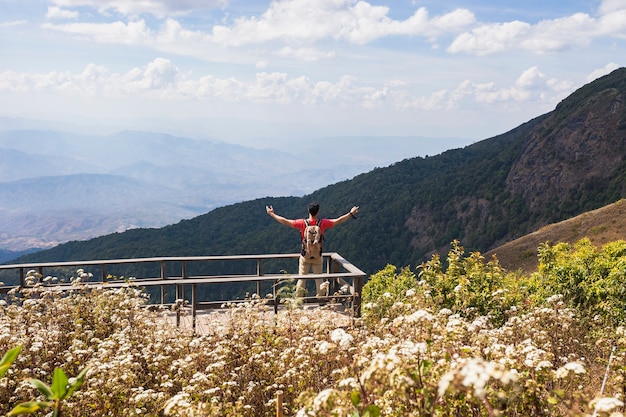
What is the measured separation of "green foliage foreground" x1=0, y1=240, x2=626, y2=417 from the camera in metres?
3.43

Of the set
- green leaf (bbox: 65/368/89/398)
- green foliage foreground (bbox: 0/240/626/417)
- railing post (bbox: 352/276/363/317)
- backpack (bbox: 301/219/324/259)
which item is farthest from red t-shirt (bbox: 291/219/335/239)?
green leaf (bbox: 65/368/89/398)

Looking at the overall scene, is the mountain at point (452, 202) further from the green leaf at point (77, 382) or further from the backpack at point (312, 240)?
the green leaf at point (77, 382)

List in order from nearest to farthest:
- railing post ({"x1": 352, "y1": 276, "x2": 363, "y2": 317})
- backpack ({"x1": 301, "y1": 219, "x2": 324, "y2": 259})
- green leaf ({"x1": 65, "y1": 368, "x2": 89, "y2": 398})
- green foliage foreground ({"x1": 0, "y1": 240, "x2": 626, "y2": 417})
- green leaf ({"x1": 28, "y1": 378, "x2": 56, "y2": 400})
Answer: green leaf ({"x1": 28, "y1": 378, "x2": 56, "y2": 400})
green leaf ({"x1": 65, "y1": 368, "x2": 89, "y2": 398})
green foliage foreground ({"x1": 0, "y1": 240, "x2": 626, "y2": 417})
railing post ({"x1": 352, "y1": 276, "x2": 363, "y2": 317})
backpack ({"x1": 301, "y1": 219, "x2": 324, "y2": 259})

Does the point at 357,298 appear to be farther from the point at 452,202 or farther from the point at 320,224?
the point at 452,202

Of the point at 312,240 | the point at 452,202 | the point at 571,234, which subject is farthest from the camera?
the point at 452,202

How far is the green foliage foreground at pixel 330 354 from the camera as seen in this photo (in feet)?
11.2

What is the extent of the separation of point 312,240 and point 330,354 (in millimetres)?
4401

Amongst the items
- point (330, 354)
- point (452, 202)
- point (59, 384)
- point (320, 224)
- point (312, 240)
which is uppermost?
point (452, 202)

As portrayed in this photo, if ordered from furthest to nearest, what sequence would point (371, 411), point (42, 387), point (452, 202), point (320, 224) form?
point (452, 202)
point (320, 224)
point (371, 411)
point (42, 387)

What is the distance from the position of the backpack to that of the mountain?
43.3m

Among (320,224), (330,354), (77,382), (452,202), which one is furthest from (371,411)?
(452,202)

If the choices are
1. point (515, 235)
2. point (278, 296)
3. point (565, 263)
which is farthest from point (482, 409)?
point (515, 235)

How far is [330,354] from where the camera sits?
17.6ft

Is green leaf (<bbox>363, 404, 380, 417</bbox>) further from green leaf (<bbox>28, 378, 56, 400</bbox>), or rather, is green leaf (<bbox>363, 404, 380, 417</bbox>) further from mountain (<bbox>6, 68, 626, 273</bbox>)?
mountain (<bbox>6, 68, 626, 273</bbox>)
